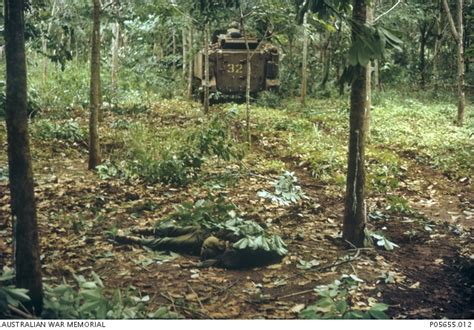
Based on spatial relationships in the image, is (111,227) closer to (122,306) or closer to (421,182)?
(122,306)

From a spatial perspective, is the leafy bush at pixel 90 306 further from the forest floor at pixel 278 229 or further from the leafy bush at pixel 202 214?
the leafy bush at pixel 202 214

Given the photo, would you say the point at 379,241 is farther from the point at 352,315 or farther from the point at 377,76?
the point at 377,76

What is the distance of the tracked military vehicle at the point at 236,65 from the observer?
15203mm

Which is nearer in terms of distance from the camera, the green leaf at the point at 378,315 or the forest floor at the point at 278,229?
the green leaf at the point at 378,315

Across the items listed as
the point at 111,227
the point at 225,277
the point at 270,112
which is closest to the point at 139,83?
the point at 270,112

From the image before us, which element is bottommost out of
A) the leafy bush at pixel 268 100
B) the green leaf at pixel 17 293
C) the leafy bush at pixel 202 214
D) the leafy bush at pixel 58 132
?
the leafy bush at pixel 202 214

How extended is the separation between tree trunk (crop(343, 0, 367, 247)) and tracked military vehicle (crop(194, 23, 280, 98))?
10019 millimetres

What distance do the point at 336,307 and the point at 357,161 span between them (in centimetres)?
171

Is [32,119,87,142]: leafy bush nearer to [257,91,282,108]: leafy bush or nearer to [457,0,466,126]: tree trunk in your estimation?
[257,91,282,108]: leafy bush

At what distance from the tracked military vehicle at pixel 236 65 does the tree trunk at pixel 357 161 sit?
1002 centimetres

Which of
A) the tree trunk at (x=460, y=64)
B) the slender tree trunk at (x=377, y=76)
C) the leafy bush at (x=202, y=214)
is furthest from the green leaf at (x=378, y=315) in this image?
the slender tree trunk at (x=377, y=76)

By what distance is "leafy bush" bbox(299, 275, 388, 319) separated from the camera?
10.9ft

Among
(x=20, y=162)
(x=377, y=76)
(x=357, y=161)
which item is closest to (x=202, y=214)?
(x=357, y=161)

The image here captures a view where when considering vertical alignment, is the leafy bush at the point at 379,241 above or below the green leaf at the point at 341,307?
below
